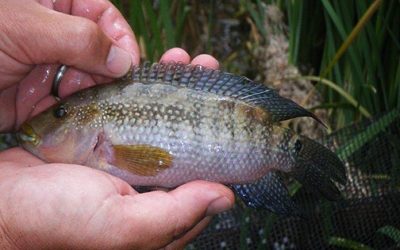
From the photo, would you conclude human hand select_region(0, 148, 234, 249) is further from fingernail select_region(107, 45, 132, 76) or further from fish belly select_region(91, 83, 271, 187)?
fingernail select_region(107, 45, 132, 76)

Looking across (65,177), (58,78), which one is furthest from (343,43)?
(65,177)

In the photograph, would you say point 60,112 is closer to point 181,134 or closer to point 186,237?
point 181,134

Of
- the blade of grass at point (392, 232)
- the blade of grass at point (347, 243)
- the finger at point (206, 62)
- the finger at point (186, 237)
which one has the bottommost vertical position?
the blade of grass at point (347, 243)

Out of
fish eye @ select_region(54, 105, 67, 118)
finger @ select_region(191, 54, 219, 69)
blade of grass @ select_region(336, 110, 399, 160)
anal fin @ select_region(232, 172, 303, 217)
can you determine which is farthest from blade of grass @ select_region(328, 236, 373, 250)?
fish eye @ select_region(54, 105, 67, 118)

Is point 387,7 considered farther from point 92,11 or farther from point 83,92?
point 83,92

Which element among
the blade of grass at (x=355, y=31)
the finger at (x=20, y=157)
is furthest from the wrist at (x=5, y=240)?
the blade of grass at (x=355, y=31)

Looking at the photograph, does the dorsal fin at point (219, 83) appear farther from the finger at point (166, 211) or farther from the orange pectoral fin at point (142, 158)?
the finger at point (166, 211)
